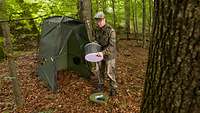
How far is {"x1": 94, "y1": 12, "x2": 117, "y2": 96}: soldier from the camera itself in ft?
26.7

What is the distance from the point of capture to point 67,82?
9.38 metres

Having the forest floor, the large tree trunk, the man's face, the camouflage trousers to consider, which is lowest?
the forest floor

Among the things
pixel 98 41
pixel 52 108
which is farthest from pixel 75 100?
pixel 98 41

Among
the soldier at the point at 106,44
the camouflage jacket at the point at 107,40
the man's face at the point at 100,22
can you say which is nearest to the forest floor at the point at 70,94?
the soldier at the point at 106,44

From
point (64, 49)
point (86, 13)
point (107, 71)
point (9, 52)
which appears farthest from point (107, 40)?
point (9, 52)

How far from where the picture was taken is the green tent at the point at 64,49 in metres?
9.61

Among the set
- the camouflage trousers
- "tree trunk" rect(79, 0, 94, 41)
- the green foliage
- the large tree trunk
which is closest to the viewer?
the large tree trunk

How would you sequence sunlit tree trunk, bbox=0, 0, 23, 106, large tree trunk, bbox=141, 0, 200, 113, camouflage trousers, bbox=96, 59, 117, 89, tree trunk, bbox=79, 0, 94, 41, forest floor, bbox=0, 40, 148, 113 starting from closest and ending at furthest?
large tree trunk, bbox=141, 0, 200, 113 < sunlit tree trunk, bbox=0, 0, 23, 106 < forest floor, bbox=0, 40, 148, 113 < camouflage trousers, bbox=96, 59, 117, 89 < tree trunk, bbox=79, 0, 94, 41

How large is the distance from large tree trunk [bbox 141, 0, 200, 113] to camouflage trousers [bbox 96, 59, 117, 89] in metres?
6.04

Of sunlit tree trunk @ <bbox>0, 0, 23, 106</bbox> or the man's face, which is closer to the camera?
sunlit tree trunk @ <bbox>0, 0, 23, 106</bbox>

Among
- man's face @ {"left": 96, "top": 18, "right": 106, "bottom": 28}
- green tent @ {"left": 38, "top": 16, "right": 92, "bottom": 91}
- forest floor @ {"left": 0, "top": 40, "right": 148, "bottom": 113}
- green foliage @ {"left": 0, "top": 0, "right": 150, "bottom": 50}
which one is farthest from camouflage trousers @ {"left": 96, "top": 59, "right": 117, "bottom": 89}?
green foliage @ {"left": 0, "top": 0, "right": 150, "bottom": 50}

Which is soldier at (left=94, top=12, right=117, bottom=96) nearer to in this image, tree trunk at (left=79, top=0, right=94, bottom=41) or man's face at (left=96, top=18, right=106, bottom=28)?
man's face at (left=96, top=18, right=106, bottom=28)

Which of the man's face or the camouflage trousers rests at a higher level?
the man's face

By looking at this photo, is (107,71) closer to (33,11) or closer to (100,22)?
(100,22)
